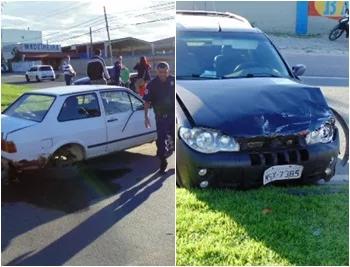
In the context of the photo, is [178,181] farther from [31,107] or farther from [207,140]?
[31,107]

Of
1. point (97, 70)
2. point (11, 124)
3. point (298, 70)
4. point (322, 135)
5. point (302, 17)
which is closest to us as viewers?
point (11, 124)

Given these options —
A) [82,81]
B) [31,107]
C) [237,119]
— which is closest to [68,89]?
[82,81]

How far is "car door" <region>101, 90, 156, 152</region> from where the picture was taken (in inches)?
70.7

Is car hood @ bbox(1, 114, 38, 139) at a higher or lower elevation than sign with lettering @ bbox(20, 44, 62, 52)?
lower

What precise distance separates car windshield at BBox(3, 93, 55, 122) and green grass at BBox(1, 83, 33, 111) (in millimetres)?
24

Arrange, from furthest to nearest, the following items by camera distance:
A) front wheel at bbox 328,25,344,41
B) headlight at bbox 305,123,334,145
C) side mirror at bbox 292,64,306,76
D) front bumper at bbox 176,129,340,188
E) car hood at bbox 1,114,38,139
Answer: side mirror at bbox 292,64,306,76
front wheel at bbox 328,25,344,41
headlight at bbox 305,123,334,145
front bumper at bbox 176,129,340,188
car hood at bbox 1,114,38,139

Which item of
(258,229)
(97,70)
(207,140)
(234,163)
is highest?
(97,70)

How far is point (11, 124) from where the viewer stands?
171 centimetres

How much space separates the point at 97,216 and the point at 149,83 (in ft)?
2.30

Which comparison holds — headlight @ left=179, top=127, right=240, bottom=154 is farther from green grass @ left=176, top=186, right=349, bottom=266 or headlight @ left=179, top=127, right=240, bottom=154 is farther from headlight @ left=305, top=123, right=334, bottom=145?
headlight @ left=305, top=123, right=334, bottom=145

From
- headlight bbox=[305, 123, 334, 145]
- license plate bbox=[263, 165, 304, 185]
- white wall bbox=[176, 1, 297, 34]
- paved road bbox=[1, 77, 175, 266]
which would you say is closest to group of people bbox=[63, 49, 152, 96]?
paved road bbox=[1, 77, 175, 266]

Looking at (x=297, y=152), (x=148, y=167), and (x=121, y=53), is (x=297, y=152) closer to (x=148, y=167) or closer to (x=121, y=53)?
(x=148, y=167)

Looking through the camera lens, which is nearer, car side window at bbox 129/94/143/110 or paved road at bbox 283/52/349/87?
car side window at bbox 129/94/143/110

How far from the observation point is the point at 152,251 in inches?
69.9
